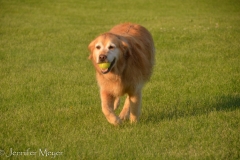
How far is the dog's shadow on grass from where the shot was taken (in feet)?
22.8

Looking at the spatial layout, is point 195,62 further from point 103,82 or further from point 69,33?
point 69,33

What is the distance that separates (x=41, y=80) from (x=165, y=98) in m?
3.16

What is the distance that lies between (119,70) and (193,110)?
1.90 metres

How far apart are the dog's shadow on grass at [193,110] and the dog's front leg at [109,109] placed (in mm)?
664

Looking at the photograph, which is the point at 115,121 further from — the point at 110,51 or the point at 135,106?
the point at 110,51

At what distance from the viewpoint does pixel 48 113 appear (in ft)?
23.4

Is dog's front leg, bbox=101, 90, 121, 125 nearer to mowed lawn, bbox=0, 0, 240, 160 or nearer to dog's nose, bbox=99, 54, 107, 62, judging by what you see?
mowed lawn, bbox=0, 0, 240, 160

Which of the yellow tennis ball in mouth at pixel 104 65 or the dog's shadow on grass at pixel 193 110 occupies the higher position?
the yellow tennis ball in mouth at pixel 104 65

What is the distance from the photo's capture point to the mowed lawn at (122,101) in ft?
17.9

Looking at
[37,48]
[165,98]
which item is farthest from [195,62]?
[37,48]

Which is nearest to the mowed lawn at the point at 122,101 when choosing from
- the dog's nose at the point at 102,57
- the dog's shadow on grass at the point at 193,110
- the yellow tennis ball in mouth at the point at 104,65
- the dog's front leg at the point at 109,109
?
the dog's shadow on grass at the point at 193,110

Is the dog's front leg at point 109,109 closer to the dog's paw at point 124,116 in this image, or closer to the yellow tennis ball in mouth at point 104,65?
the dog's paw at point 124,116

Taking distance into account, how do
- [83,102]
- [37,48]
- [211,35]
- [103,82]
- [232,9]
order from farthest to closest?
[232,9] → [211,35] → [37,48] → [83,102] → [103,82]

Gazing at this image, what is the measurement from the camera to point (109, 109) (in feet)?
21.0
